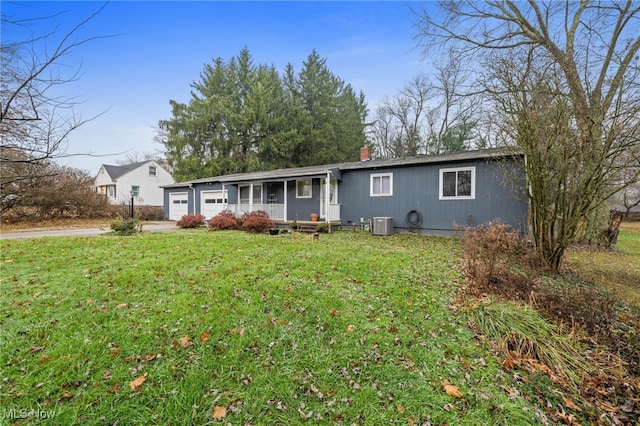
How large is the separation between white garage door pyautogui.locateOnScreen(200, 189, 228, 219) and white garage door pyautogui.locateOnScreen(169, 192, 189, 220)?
2254 mm

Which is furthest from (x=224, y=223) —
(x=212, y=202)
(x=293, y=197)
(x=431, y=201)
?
(x=431, y=201)

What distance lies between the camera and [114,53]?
309cm

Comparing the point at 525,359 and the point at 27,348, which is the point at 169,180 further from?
the point at 525,359

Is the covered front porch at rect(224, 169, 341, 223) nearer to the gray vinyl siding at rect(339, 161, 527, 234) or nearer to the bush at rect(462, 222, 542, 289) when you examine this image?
the gray vinyl siding at rect(339, 161, 527, 234)

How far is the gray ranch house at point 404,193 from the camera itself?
10594 millimetres

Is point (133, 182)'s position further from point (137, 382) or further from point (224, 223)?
point (137, 382)

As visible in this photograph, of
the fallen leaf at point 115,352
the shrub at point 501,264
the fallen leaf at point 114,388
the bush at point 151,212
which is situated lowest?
the fallen leaf at point 114,388

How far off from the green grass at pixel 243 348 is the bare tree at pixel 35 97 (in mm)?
1996

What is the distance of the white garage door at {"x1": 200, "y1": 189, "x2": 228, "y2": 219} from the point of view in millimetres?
18284

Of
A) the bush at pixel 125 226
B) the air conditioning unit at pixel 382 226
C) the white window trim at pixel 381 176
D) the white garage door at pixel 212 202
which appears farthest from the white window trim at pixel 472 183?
the white garage door at pixel 212 202

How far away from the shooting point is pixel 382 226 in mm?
12188

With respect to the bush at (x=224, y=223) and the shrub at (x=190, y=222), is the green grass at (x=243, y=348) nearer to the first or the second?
the bush at (x=224, y=223)

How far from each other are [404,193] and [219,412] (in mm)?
11445

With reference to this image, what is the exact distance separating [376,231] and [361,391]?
Result: 32.1 feet
